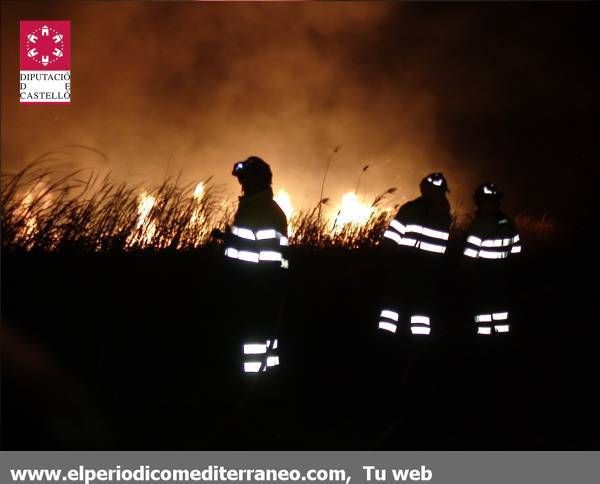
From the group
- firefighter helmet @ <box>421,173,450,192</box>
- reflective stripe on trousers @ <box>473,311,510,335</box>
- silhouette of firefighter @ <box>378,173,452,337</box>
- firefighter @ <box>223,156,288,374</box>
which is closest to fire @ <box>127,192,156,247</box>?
firefighter @ <box>223,156,288,374</box>

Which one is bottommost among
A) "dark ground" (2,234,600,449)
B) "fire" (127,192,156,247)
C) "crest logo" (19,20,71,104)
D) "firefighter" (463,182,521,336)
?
"dark ground" (2,234,600,449)

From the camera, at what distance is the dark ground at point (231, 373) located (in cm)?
402

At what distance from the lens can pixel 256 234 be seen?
16.1 ft

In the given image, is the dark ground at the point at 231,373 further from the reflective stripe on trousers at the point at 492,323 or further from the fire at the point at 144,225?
the fire at the point at 144,225

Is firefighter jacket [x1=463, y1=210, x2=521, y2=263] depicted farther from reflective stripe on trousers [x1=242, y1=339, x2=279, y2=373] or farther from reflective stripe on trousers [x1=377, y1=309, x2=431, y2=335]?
reflective stripe on trousers [x1=242, y1=339, x2=279, y2=373]

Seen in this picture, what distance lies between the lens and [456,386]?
17.6ft

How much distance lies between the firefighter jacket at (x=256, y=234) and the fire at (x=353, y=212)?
3.78m

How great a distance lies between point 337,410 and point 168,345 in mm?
1492

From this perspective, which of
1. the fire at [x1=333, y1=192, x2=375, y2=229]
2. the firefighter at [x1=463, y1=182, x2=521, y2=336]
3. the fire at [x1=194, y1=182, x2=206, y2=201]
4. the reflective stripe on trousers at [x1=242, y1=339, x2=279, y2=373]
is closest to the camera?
the reflective stripe on trousers at [x1=242, y1=339, x2=279, y2=373]

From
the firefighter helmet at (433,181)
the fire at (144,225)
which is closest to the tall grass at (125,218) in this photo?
the fire at (144,225)

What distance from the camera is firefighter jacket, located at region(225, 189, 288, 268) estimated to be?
4.89m

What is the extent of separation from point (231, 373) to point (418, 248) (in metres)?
Result: 2.38

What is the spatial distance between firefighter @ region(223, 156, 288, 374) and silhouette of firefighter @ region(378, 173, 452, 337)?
177 centimetres

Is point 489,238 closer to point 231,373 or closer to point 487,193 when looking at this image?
point 487,193
